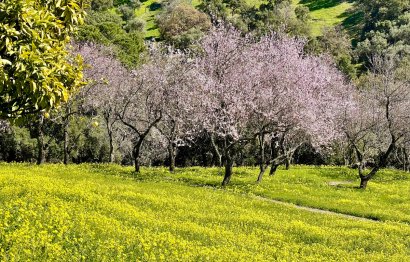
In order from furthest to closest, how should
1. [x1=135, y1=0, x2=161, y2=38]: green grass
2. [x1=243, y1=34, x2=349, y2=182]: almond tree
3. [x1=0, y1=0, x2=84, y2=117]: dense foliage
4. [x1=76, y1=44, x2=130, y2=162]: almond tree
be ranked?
[x1=135, y1=0, x2=161, y2=38]: green grass, [x1=76, y1=44, x2=130, y2=162]: almond tree, [x1=243, y1=34, x2=349, y2=182]: almond tree, [x1=0, y1=0, x2=84, y2=117]: dense foliage

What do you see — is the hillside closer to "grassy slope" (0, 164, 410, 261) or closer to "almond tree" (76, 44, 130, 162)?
"almond tree" (76, 44, 130, 162)

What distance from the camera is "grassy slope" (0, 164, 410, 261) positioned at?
1348 centimetres

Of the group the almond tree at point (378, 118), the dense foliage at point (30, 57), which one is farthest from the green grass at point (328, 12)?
the dense foliage at point (30, 57)

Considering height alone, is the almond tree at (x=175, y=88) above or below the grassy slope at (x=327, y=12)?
below

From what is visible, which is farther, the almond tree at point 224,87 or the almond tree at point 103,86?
the almond tree at point 103,86

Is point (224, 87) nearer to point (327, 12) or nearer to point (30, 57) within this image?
point (30, 57)

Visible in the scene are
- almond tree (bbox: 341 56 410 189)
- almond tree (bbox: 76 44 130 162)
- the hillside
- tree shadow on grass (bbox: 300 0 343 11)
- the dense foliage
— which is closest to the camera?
the dense foliage

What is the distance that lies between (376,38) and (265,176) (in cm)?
10458

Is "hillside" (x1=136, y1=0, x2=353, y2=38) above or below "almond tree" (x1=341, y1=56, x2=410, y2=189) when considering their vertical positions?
above

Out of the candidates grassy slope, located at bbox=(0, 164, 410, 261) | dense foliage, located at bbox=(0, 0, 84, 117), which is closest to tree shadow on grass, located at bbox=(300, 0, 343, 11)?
grassy slope, located at bbox=(0, 164, 410, 261)

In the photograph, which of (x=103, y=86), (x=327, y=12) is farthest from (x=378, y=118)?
(x=327, y=12)

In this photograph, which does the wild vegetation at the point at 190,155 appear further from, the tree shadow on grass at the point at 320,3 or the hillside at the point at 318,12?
the tree shadow on grass at the point at 320,3

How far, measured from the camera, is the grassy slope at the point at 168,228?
13.5 metres

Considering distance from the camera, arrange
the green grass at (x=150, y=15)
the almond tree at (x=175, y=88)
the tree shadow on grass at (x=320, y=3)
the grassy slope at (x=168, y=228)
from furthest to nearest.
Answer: the tree shadow on grass at (x=320, y=3) < the green grass at (x=150, y=15) < the almond tree at (x=175, y=88) < the grassy slope at (x=168, y=228)
